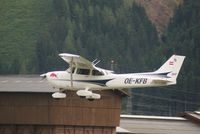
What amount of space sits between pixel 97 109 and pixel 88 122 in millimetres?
1121

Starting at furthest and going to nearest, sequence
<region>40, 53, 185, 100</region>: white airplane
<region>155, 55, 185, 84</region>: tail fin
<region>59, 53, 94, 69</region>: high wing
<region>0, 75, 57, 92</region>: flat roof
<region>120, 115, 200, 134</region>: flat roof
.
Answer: <region>120, 115, 200, 134</region>: flat roof
<region>0, 75, 57, 92</region>: flat roof
<region>155, 55, 185, 84</region>: tail fin
<region>40, 53, 185, 100</region>: white airplane
<region>59, 53, 94, 69</region>: high wing

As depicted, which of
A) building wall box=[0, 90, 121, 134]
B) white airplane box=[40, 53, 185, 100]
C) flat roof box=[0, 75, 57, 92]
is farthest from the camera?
flat roof box=[0, 75, 57, 92]

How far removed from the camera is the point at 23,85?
2982 inches

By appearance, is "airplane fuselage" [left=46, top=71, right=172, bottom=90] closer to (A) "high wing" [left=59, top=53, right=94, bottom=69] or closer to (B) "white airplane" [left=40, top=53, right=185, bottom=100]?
(B) "white airplane" [left=40, top=53, right=185, bottom=100]

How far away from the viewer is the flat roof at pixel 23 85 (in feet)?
242

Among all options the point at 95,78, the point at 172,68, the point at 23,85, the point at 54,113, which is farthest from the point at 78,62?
the point at 23,85

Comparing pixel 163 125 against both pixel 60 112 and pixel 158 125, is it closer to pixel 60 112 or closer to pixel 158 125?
pixel 158 125

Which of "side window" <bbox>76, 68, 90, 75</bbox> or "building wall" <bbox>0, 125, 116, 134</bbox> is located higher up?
"side window" <bbox>76, 68, 90, 75</bbox>

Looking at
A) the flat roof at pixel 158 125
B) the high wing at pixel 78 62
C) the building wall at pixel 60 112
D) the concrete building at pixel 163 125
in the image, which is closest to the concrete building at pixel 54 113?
the building wall at pixel 60 112

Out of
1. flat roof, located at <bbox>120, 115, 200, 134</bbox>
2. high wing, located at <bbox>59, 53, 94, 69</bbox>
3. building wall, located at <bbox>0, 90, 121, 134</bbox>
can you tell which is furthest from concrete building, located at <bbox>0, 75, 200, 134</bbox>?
high wing, located at <bbox>59, 53, 94, 69</bbox>

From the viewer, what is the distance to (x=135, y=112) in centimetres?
15688

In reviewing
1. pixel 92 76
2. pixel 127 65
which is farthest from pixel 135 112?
pixel 92 76

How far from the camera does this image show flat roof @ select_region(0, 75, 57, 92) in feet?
242

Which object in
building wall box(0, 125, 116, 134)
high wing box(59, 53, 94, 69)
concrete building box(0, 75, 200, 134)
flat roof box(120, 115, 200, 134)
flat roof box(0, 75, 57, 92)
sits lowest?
flat roof box(120, 115, 200, 134)
